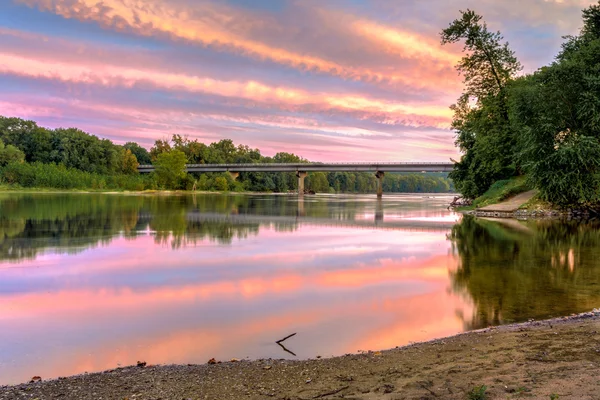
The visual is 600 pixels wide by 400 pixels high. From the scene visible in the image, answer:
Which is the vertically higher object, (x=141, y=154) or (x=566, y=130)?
(x=141, y=154)

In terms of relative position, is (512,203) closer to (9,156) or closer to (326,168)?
(326,168)

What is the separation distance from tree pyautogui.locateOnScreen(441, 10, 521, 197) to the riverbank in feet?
148

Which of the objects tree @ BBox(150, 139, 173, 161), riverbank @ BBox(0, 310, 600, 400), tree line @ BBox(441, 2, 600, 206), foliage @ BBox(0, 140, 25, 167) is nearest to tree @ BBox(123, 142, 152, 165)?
Answer: tree @ BBox(150, 139, 173, 161)

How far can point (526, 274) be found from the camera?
1515 cm

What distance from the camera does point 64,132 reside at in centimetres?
13838

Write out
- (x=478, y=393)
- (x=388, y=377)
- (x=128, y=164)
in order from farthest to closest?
(x=128, y=164)
(x=388, y=377)
(x=478, y=393)

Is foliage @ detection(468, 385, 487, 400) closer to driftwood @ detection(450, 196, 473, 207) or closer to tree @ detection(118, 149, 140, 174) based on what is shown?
driftwood @ detection(450, 196, 473, 207)

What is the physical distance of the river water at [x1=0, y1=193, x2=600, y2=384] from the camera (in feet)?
26.7

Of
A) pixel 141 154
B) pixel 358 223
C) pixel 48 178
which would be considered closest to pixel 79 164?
pixel 48 178

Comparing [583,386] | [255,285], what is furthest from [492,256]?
[583,386]

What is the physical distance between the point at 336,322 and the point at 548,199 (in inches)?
1451

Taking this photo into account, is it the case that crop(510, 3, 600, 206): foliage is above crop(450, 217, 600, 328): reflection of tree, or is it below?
above

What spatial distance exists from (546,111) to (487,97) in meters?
12.5

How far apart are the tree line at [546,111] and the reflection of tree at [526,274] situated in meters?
11.0
